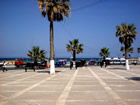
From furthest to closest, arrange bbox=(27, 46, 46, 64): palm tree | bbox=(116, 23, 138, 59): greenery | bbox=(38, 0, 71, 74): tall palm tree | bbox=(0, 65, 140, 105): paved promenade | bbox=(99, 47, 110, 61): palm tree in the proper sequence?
bbox=(99, 47, 110, 61): palm tree < bbox=(27, 46, 46, 64): palm tree < bbox=(116, 23, 138, 59): greenery < bbox=(38, 0, 71, 74): tall palm tree < bbox=(0, 65, 140, 105): paved promenade

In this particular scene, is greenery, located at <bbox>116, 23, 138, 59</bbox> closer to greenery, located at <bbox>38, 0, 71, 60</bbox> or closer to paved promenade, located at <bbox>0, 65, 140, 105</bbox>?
greenery, located at <bbox>38, 0, 71, 60</bbox>

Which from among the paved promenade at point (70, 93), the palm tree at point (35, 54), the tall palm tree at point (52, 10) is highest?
the tall palm tree at point (52, 10)

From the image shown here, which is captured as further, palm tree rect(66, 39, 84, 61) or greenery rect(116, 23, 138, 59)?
palm tree rect(66, 39, 84, 61)

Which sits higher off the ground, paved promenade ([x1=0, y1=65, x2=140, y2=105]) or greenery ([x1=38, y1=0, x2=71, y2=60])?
greenery ([x1=38, y1=0, x2=71, y2=60])

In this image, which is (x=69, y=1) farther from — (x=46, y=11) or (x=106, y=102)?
(x=106, y=102)

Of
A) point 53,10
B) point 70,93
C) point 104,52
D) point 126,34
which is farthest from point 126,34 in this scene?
point 104,52

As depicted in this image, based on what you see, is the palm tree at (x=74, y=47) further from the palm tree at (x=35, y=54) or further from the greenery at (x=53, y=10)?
the greenery at (x=53, y=10)

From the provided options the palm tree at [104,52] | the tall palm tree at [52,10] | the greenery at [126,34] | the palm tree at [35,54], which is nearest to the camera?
the tall palm tree at [52,10]

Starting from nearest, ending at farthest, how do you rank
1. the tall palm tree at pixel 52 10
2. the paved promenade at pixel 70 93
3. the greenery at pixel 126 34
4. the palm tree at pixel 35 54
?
the paved promenade at pixel 70 93, the tall palm tree at pixel 52 10, the greenery at pixel 126 34, the palm tree at pixel 35 54

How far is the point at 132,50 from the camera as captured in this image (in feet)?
268

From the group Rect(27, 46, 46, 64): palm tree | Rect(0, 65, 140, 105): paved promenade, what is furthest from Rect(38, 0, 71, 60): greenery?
Rect(27, 46, 46, 64): palm tree

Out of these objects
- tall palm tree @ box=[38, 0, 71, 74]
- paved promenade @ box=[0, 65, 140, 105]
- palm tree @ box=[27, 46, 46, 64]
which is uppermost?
tall palm tree @ box=[38, 0, 71, 74]

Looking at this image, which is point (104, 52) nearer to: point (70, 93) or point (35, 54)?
point (35, 54)

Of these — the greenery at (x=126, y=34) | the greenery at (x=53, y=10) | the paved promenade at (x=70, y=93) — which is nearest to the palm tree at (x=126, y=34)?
the greenery at (x=126, y=34)
